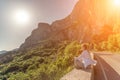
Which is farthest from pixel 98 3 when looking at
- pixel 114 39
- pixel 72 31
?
pixel 114 39

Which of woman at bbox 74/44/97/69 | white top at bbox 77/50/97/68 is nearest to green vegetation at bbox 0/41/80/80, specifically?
woman at bbox 74/44/97/69

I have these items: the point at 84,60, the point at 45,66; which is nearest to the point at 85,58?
the point at 84,60

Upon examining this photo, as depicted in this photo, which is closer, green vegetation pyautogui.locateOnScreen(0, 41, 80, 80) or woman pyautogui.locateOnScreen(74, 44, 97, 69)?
woman pyautogui.locateOnScreen(74, 44, 97, 69)

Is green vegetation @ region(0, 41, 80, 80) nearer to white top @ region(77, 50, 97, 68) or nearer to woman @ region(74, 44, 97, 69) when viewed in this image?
woman @ region(74, 44, 97, 69)

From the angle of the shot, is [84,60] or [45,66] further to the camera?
[45,66]

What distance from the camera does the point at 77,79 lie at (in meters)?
9.42

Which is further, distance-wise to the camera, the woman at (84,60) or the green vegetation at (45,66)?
the green vegetation at (45,66)

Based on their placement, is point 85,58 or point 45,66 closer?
point 85,58

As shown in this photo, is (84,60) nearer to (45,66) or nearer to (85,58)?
(85,58)

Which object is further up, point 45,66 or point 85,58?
point 85,58

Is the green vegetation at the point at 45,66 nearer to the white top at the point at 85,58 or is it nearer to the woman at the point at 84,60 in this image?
the woman at the point at 84,60

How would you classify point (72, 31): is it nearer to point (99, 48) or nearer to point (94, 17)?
point (94, 17)

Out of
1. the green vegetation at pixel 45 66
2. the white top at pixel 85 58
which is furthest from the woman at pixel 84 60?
the green vegetation at pixel 45 66

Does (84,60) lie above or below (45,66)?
above
